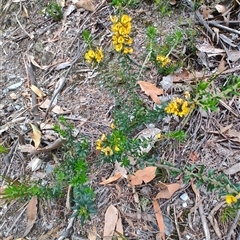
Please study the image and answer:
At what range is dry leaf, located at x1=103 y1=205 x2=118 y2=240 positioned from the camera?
2.13 metres

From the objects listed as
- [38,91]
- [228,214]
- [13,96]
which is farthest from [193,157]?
[13,96]

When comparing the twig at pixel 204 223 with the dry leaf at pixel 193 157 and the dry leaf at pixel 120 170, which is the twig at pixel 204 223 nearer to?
the dry leaf at pixel 193 157

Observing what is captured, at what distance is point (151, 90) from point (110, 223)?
843 mm

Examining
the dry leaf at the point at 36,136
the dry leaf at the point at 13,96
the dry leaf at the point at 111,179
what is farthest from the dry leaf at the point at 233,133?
the dry leaf at the point at 13,96

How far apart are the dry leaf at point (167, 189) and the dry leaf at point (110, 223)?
0.25 meters

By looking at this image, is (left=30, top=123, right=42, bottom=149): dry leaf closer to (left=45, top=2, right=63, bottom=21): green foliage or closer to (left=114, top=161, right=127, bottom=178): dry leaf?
(left=114, top=161, right=127, bottom=178): dry leaf

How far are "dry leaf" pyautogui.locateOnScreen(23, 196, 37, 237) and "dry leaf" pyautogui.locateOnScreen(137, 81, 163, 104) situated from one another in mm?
918

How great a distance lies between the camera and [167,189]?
2137 mm

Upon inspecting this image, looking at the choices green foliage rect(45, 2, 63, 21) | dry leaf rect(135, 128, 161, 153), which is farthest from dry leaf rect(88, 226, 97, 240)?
green foliage rect(45, 2, 63, 21)

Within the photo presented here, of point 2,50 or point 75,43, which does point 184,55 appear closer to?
point 75,43

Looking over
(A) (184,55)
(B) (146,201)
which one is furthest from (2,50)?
(B) (146,201)

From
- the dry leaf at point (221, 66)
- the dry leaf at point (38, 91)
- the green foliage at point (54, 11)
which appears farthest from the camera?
the green foliage at point (54, 11)

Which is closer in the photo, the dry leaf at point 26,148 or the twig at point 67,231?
the twig at point 67,231

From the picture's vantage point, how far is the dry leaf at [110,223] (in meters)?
2.13
